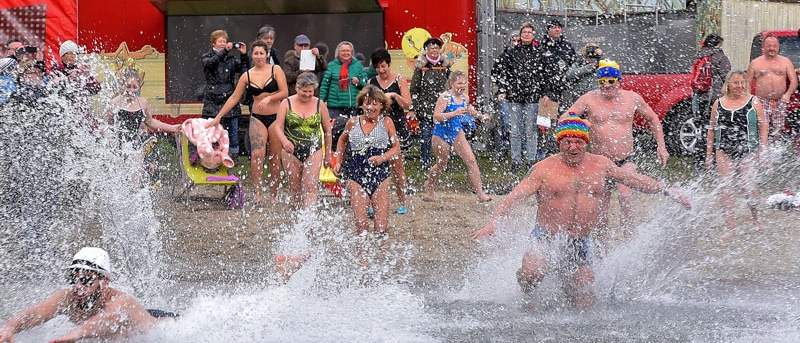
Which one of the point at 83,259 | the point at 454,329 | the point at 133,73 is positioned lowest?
the point at 454,329

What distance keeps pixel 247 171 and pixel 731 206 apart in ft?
19.4

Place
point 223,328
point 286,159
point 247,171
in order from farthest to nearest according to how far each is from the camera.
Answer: point 247,171 → point 286,159 → point 223,328

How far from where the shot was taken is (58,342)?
583 cm

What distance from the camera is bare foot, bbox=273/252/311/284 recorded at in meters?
7.92

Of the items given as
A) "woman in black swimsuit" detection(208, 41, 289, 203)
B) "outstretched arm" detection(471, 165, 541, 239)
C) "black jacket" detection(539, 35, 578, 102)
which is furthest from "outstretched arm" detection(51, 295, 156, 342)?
"black jacket" detection(539, 35, 578, 102)

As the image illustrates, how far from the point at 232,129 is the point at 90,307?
6245mm

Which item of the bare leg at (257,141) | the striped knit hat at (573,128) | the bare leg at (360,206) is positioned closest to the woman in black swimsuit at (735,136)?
the striped knit hat at (573,128)

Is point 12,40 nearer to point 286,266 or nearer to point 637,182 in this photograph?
point 286,266

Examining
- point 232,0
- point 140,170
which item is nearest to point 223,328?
point 140,170

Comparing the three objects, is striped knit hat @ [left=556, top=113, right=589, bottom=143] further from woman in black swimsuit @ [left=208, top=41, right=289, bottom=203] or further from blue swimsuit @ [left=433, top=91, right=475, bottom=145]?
blue swimsuit @ [left=433, top=91, right=475, bottom=145]

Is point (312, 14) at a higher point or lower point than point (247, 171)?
higher

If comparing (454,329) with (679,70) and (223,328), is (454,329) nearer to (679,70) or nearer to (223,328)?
(223,328)

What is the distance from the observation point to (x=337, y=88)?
11555 millimetres

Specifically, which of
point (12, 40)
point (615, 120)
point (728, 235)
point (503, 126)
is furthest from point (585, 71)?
point (12, 40)
